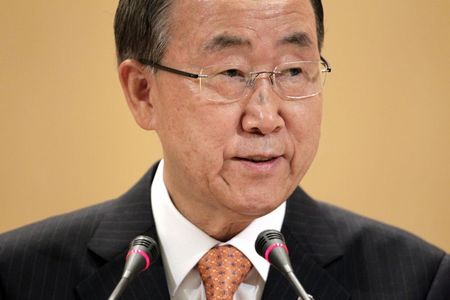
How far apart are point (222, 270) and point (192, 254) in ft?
0.36

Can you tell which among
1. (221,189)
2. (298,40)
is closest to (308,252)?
(221,189)

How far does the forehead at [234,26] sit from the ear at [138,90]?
18 cm

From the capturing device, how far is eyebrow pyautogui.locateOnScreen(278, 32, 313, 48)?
6.75ft

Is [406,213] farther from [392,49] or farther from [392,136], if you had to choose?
[392,49]

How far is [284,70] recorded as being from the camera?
207 cm

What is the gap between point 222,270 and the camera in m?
2.20

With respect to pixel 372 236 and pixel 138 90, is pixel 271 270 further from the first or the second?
pixel 138 90

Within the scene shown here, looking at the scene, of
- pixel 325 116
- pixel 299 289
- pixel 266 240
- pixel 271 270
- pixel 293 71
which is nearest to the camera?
pixel 299 289

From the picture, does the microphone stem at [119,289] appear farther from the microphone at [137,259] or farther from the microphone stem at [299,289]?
the microphone stem at [299,289]

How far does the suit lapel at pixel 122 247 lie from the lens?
87.5 inches

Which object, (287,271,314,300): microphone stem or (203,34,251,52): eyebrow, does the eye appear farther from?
(287,271,314,300): microphone stem

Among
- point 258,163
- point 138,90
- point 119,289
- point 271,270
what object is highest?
point 138,90

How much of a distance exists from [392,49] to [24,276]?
1.81 metres

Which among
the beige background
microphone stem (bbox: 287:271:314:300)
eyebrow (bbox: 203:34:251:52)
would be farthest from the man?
the beige background
